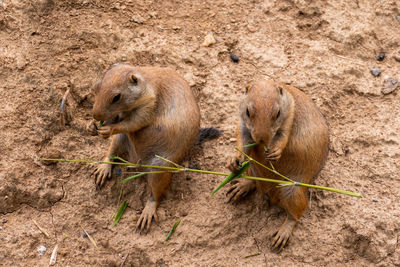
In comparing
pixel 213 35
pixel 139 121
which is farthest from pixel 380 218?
pixel 213 35

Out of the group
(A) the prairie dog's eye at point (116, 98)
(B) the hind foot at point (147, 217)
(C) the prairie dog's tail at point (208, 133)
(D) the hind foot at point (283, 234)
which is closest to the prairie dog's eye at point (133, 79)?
(A) the prairie dog's eye at point (116, 98)

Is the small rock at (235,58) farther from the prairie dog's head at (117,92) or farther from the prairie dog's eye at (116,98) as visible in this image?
the prairie dog's eye at (116,98)

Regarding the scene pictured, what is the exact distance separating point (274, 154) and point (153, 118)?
4.28 feet

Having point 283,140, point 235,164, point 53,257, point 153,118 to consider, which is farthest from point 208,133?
point 53,257

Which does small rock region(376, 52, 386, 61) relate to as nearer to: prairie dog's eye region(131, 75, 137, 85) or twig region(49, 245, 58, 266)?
prairie dog's eye region(131, 75, 137, 85)

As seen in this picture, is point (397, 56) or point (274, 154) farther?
point (397, 56)

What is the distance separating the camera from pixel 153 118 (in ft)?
15.3

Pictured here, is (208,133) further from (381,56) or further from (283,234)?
(381,56)

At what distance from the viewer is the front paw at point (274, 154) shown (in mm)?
4047

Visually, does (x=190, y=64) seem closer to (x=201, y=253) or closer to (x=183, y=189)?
(x=183, y=189)

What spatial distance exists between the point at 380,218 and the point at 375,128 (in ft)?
3.80

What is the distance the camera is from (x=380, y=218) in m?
4.59

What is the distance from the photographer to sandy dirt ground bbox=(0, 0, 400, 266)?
182 inches

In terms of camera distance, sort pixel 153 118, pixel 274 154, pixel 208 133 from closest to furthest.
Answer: pixel 274 154 < pixel 153 118 < pixel 208 133
